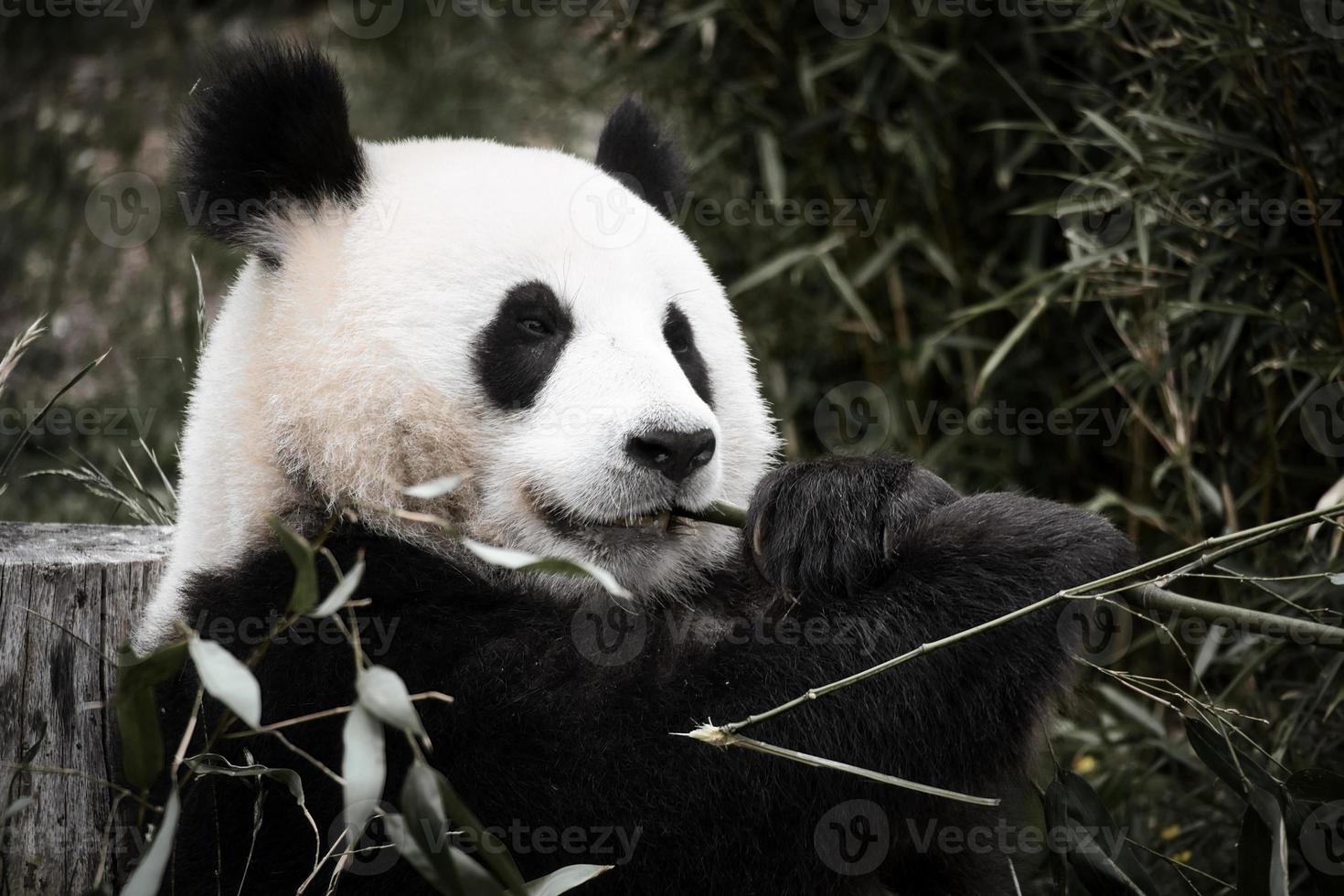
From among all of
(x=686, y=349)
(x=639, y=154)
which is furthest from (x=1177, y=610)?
(x=639, y=154)

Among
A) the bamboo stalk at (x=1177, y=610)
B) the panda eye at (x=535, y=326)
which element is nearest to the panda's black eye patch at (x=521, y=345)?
the panda eye at (x=535, y=326)

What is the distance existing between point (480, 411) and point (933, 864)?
127cm

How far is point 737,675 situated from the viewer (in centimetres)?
210

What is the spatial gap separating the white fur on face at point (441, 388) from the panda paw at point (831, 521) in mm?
148

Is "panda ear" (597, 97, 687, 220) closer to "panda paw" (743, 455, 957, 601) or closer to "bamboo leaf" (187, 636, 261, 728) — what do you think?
"panda paw" (743, 455, 957, 601)

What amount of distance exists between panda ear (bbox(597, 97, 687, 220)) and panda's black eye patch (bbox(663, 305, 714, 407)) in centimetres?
57

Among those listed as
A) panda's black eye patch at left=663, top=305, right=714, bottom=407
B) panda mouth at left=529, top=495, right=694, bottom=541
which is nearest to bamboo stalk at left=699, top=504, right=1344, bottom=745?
panda mouth at left=529, top=495, right=694, bottom=541

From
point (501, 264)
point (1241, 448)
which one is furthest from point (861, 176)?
point (501, 264)

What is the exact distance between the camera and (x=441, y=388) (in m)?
2.29

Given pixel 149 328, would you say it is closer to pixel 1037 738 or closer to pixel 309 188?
pixel 309 188

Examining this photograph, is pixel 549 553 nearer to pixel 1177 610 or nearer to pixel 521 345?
pixel 521 345

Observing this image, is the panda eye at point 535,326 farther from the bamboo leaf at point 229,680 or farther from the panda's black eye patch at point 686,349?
the bamboo leaf at point 229,680

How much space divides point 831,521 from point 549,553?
0.52 meters

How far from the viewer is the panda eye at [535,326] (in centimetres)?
235
